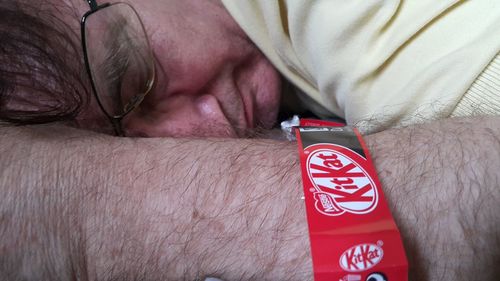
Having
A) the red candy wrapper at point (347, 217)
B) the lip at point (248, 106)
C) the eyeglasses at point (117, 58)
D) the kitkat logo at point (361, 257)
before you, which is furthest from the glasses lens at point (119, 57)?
the kitkat logo at point (361, 257)

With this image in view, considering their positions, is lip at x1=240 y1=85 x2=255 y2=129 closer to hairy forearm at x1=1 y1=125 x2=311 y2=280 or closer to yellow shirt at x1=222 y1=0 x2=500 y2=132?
yellow shirt at x1=222 y1=0 x2=500 y2=132

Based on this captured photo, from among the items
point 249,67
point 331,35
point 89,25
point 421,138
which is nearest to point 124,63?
point 89,25

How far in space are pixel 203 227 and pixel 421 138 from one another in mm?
345

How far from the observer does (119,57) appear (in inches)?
33.9

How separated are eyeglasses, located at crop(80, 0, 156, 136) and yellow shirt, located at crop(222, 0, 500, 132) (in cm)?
27

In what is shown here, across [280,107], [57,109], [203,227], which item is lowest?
[280,107]

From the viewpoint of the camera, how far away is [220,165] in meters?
0.63

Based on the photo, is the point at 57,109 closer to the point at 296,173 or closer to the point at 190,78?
the point at 190,78

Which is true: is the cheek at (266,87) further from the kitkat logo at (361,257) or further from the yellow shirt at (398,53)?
the kitkat logo at (361,257)

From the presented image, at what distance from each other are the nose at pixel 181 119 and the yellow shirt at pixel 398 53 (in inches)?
8.6

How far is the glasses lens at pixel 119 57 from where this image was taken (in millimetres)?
814

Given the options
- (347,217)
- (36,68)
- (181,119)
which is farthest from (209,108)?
(347,217)

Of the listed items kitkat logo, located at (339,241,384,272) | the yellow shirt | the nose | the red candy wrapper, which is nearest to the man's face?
the nose

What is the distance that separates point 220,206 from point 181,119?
36 cm
